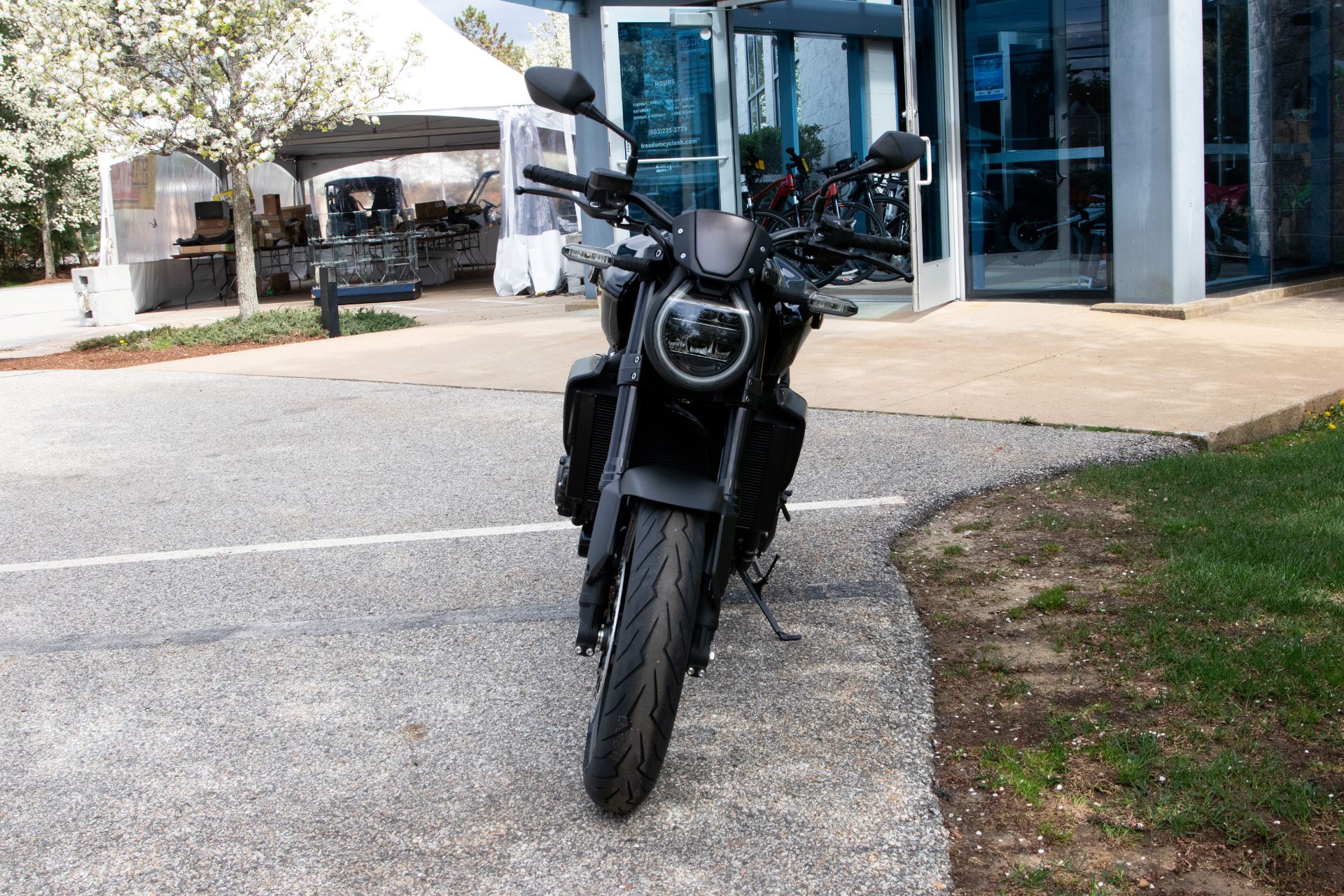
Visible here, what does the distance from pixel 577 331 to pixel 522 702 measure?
8.33 m

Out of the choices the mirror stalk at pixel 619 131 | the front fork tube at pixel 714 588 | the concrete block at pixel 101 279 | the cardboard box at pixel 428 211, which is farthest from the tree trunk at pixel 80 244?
the front fork tube at pixel 714 588

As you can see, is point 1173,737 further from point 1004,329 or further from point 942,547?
point 1004,329

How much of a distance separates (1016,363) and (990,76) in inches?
155

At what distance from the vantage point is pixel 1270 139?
10852 mm

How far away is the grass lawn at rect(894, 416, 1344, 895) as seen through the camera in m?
2.38

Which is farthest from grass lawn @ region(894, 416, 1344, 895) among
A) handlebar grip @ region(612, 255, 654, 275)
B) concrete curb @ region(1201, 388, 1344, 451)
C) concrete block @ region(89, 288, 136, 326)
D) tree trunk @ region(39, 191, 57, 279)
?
tree trunk @ region(39, 191, 57, 279)

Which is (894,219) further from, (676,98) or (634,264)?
(634,264)

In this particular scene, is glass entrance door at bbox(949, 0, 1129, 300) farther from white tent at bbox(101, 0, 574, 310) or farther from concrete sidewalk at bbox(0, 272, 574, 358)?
white tent at bbox(101, 0, 574, 310)

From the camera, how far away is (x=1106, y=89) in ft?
33.2

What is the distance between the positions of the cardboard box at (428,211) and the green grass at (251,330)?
8085 mm

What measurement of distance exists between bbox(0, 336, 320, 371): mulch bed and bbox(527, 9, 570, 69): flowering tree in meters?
40.9

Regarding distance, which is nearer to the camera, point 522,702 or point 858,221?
point 522,702

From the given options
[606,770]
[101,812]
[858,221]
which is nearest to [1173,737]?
[606,770]

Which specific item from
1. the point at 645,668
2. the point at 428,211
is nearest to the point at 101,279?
the point at 428,211
